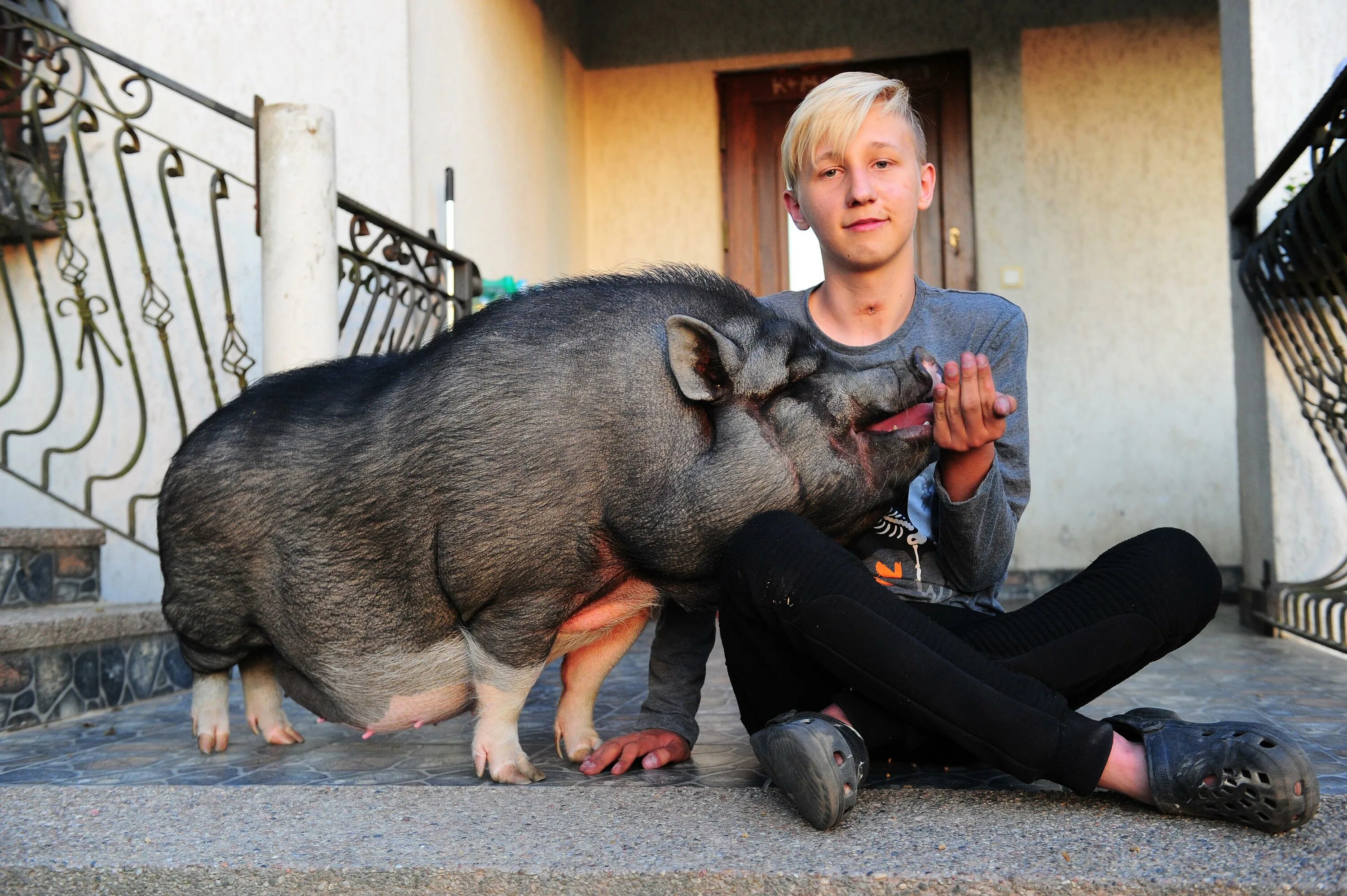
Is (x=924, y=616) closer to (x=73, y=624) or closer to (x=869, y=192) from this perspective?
(x=869, y=192)

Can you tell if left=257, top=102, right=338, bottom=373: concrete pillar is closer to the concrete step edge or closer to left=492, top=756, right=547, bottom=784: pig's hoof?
the concrete step edge

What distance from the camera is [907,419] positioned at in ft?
6.08

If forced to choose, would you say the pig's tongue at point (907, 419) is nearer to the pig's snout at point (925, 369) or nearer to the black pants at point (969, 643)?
the pig's snout at point (925, 369)

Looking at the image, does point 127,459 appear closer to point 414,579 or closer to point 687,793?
point 414,579

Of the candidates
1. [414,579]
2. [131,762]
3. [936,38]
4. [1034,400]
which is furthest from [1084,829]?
[936,38]

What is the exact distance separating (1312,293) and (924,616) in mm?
2660

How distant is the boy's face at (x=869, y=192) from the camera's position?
205 centimetres

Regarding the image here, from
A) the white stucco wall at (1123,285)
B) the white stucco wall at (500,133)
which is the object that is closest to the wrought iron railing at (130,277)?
the white stucco wall at (500,133)

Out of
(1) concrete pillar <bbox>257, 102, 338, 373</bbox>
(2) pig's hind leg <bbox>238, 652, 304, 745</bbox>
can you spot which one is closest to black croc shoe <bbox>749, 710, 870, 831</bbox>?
(2) pig's hind leg <bbox>238, 652, 304, 745</bbox>

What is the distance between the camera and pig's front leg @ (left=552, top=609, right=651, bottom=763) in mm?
2135

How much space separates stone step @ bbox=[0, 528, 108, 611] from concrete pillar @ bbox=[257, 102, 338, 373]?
796 mm

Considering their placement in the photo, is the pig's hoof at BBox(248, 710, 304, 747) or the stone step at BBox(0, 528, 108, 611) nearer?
the pig's hoof at BBox(248, 710, 304, 747)

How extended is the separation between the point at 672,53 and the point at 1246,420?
407cm

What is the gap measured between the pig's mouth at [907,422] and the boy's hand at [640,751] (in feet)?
2.40
